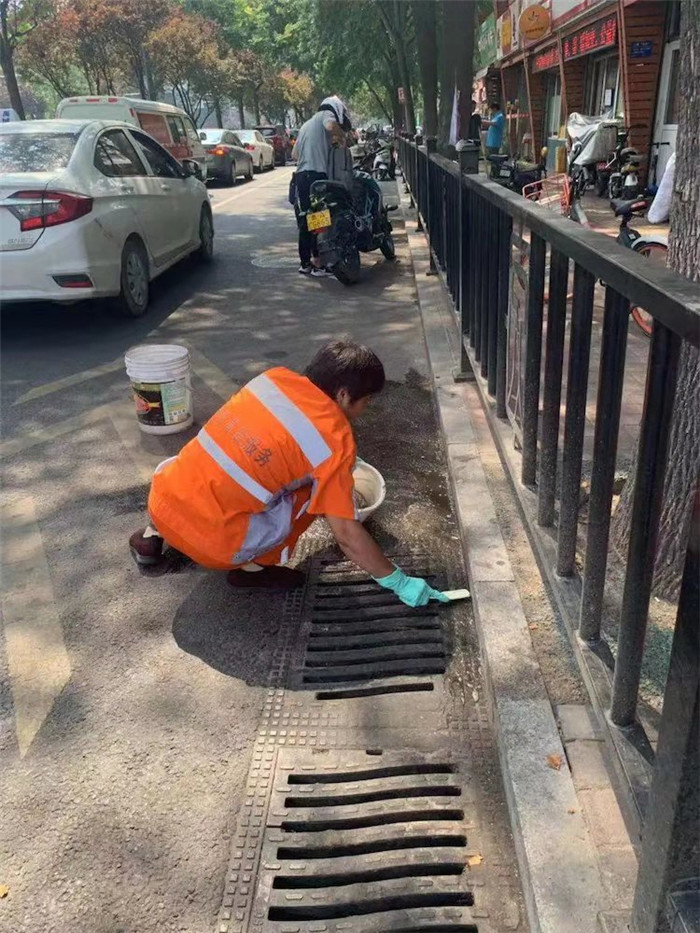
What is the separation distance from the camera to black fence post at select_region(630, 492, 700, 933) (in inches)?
45.2

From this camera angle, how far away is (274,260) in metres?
10.2

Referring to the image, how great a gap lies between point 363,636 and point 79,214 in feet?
15.7

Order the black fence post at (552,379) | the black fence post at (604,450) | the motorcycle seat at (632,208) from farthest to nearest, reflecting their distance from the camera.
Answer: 1. the motorcycle seat at (632,208)
2. the black fence post at (552,379)
3. the black fence post at (604,450)

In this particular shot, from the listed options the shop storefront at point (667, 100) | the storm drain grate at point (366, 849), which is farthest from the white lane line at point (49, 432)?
the shop storefront at point (667, 100)

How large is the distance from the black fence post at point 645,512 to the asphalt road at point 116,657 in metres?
1.11

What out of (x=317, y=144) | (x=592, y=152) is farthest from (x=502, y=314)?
(x=592, y=152)

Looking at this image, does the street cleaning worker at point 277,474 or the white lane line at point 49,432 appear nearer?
the street cleaning worker at point 277,474

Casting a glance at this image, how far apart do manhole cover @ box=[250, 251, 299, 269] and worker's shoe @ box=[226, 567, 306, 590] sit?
7.21 metres

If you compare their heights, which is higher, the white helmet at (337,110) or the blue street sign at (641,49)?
the blue street sign at (641,49)

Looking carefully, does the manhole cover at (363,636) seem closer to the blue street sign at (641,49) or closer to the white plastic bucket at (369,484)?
the white plastic bucket at (369,484)

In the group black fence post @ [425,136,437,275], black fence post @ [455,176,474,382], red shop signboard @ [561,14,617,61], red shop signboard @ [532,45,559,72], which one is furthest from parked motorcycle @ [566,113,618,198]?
black fence post @ [455,176,474,382]

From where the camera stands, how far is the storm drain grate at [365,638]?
8.78 feet

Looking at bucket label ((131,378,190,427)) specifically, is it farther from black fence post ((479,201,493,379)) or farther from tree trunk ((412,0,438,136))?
tree trunk ((412,0,438,136))

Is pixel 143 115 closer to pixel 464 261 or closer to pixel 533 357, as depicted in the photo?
pixel 464 261
